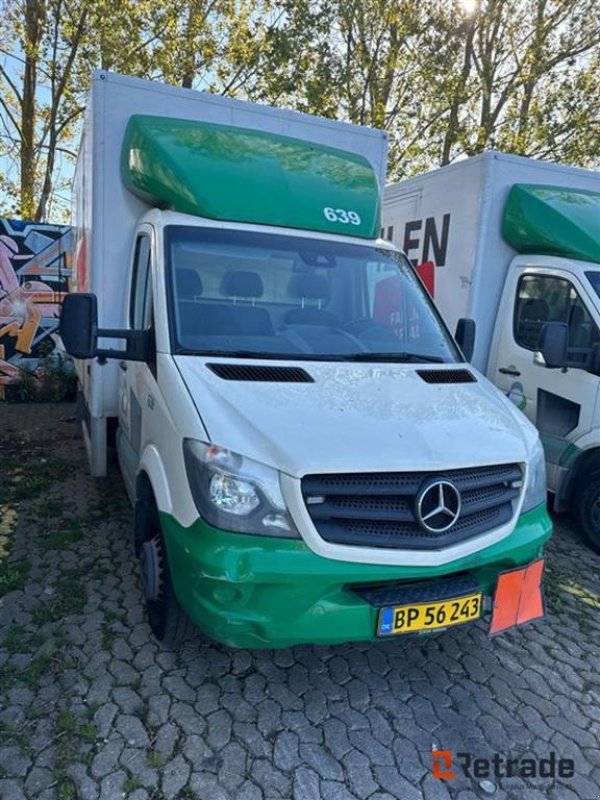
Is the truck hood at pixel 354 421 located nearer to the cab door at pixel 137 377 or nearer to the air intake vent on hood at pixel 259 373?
the air intake vent on hood at pixel 259 373

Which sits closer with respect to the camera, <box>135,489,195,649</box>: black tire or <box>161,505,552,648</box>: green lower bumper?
<box>161,505,552,648</box>: green lower bumper

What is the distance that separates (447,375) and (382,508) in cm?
120

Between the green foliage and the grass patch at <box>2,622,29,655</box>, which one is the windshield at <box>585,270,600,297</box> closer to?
the grass patch at <box>2,622,29,655</box>

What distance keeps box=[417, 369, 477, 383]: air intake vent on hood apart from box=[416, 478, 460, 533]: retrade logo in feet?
2.83

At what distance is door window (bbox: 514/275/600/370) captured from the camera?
16.4 ft

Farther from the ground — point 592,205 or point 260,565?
point 592,205

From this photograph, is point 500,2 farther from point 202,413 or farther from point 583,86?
point 202,413

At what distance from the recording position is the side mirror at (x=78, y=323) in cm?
312

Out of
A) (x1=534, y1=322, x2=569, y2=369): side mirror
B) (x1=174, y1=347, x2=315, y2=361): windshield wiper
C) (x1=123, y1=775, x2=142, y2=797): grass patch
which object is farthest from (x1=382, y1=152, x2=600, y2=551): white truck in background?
(x1=123, y1=775, x2=142, y2=797): grass patch

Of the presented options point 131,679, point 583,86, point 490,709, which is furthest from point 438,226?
point 583,86

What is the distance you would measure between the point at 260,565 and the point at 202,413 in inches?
27.9

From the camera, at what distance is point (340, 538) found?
253 cm

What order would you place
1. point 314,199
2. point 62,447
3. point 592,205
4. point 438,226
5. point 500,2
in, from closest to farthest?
point 314,199, point 592,205, point 438,226, point 62,447, point 500,2

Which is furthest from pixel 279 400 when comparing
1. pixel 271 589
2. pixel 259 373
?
pixel 271 589
